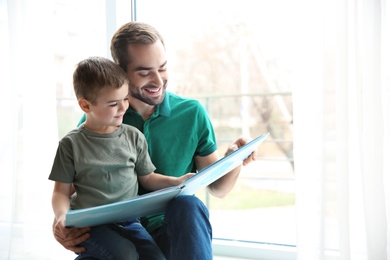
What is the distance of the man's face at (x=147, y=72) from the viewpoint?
5.34ft

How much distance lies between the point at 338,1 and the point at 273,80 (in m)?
6.35

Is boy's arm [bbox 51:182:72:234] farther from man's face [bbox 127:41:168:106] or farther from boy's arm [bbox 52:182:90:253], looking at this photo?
man's face [bbox 127:41:168:106]

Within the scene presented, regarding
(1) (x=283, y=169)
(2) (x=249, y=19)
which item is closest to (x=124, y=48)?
(2) (x=249, y=19)

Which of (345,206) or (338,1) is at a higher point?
(338,1)

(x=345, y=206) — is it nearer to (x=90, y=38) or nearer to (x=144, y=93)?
(x=144, y=93)

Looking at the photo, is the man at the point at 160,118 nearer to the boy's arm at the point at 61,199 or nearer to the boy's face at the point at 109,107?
the boy's face at the point at 109,107

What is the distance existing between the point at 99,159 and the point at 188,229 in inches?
15.1

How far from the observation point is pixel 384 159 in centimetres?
181

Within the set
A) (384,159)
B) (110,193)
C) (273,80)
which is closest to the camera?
(110,193)

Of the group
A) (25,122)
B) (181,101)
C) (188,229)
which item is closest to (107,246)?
(188,229)

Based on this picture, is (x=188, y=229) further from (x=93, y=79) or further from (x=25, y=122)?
(x=25, y=122)

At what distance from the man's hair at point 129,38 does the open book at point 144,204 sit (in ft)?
1.83

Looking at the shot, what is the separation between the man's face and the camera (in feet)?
5.34

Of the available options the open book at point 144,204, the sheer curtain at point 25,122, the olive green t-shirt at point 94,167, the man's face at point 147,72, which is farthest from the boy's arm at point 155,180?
the sheer curtain at point 25,122
